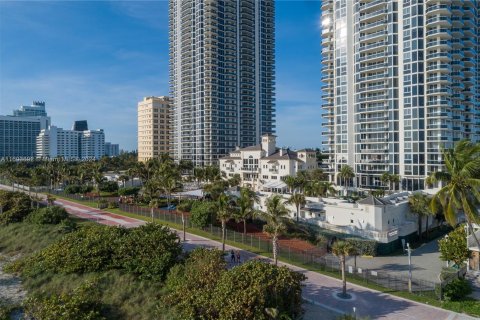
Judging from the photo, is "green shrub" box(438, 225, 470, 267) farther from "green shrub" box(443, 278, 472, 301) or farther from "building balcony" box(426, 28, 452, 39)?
"building balcony" box(426, 28, 452, 39)

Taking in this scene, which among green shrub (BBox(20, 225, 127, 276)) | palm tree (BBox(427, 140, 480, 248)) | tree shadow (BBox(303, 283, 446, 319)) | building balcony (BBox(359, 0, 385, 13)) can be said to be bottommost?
tree shadow (BBox(303, 283, 446, 319))

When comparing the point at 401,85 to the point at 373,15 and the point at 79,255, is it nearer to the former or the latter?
the point at 373,15

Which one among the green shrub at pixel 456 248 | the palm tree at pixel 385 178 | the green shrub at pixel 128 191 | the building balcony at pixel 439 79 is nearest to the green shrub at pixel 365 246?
the green shrub at pixel 456 248

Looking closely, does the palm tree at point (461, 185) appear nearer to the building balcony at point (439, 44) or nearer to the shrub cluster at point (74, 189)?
the building balcony at point (439, 44)

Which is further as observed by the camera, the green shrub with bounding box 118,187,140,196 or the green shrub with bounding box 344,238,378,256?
the green shrub with bounding box 118,187,140,196

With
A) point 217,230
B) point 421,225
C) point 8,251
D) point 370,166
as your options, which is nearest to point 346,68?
point 370,166

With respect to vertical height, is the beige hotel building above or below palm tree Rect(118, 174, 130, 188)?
above

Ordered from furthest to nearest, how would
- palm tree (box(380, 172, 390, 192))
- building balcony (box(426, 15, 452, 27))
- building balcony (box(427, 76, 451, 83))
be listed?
1. building balcony (box(426, 15, 452, 27))
2. building balcony (box(427, 76, 451, 83))
3. palm tree (box(380, 172, 390, 192))

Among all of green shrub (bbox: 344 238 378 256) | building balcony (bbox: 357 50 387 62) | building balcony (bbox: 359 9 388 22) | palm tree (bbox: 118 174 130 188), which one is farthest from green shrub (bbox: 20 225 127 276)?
building balcony (bbox: 359 9 388 22)

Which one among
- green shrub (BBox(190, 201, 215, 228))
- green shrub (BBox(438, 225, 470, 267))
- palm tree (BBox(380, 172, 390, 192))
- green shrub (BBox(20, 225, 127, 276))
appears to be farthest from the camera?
palm tree (BBox(380, 172, 390, 192))
